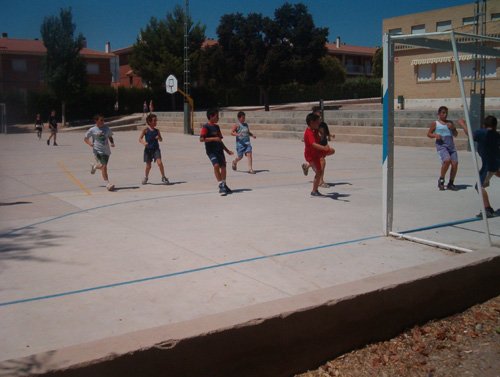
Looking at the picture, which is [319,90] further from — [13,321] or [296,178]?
[13,321]

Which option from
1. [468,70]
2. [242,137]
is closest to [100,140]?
[242,137]

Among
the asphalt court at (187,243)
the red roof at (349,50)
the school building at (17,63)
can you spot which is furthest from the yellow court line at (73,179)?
the red roof at (349,50)

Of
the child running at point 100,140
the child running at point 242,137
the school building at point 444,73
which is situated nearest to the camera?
the child running at point 100,140

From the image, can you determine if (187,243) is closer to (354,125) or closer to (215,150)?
(215,150)

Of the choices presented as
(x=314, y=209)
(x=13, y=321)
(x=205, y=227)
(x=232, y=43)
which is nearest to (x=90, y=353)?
(x=13, y=321)

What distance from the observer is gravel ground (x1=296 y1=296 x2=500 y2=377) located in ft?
13.0

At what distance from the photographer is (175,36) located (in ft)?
161

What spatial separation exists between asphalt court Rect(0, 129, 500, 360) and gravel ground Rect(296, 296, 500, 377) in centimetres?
82

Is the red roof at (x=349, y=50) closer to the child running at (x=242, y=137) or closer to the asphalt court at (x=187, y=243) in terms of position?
the child running at (x=242, y=137)

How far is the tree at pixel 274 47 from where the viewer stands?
46.7 meters

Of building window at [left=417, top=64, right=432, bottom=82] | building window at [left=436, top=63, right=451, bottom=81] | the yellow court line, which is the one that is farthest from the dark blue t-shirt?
building window at [left=436, top=63, right=451, bottom=81]

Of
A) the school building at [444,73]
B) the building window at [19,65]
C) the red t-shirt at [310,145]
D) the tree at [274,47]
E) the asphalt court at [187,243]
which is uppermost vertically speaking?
the tree at [274,47]

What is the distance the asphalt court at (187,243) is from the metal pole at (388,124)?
399mm

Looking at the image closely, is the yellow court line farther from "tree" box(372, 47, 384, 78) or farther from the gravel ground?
"tree" box(372, 47, 384, 78)
